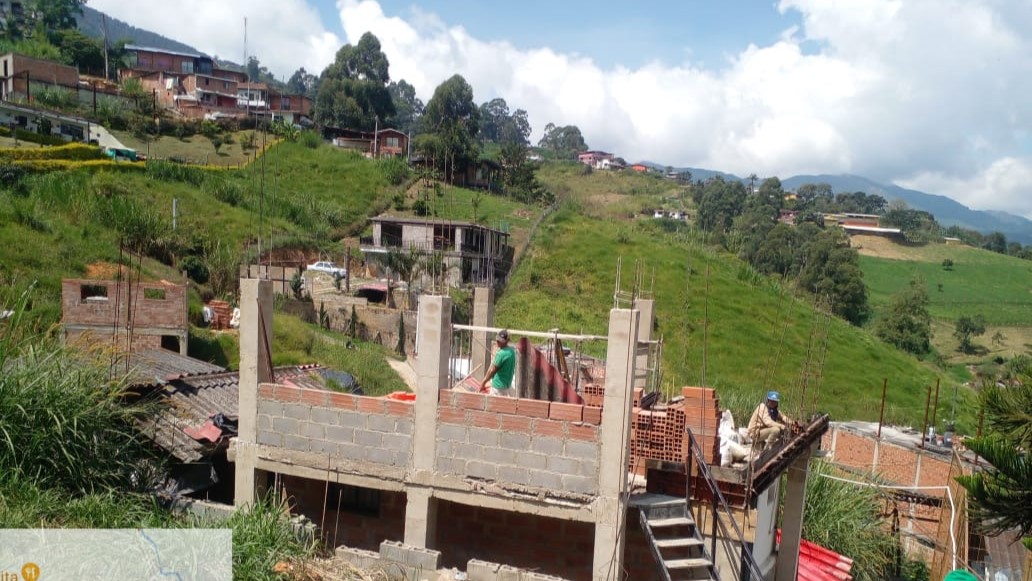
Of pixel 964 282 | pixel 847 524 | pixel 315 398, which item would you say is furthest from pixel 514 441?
pixel 964 282

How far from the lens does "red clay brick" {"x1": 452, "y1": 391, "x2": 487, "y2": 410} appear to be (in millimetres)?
7844

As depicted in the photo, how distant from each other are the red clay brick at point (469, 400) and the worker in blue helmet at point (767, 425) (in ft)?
11.8

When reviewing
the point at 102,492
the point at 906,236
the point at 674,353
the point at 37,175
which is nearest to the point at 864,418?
the point at 674,353

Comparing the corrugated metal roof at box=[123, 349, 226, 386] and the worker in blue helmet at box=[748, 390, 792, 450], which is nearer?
the worker in blue helmet at box=[748, 390, 792, 450]

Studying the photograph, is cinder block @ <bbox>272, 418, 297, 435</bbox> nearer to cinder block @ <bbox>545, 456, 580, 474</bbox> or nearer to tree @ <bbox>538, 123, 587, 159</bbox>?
cinder block @ <bbox>545, 456, 580, 474</bbox>

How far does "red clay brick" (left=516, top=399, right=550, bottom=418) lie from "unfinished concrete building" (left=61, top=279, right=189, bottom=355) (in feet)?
38.5

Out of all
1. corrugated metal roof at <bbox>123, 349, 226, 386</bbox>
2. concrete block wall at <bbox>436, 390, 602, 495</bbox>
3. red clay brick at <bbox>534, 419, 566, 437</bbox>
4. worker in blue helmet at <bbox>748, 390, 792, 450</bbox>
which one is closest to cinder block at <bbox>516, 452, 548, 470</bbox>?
concrete block wall at <bbox>436, 390, 602, 495</bbox>

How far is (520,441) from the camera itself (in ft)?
25.5

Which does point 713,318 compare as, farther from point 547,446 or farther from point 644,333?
point 547,446

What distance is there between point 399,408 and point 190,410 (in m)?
3.85

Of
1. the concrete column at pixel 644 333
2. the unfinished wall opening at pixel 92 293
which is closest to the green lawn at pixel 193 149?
the unfinished wall opening at pixel 92 293

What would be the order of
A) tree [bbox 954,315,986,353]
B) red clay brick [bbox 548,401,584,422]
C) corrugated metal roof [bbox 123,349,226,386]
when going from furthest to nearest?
tree [bbox 954,315,986,353]
corrugated metal roof [bbox 123,349,226,386]
red clay brick [bbox 548,401,584,422]

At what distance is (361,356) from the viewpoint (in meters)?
27.4

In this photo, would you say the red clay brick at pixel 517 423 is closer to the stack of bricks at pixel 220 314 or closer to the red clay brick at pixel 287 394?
→ the red clay brick at pixel 287 394
